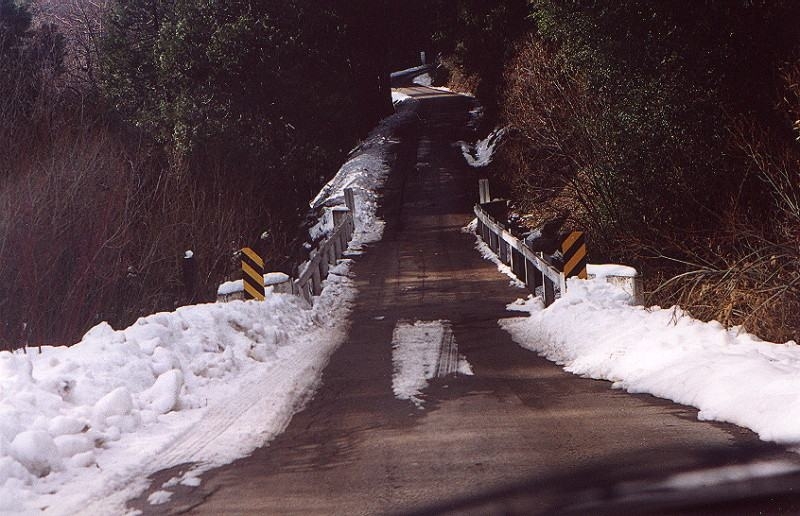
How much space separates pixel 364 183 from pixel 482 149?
10309mm

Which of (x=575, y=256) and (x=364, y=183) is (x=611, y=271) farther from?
(x=364, y=183)

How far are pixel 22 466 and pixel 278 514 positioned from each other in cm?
192

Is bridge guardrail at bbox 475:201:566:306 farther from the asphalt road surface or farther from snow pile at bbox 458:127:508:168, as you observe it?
snow pile at bbox 458:127:508:168

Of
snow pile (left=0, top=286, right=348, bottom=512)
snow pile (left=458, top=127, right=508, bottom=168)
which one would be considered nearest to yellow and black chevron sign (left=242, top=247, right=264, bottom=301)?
snow pile (left=0, top=286, right=348, bottom=512)

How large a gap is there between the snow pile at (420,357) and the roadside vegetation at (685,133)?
Answer: 327 cm

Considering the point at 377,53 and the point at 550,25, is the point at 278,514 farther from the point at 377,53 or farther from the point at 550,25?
the point at 377,53

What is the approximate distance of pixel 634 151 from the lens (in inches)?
737

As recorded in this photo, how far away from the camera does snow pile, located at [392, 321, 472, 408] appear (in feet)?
29.3

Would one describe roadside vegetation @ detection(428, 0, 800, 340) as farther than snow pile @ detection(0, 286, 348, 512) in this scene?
Yes

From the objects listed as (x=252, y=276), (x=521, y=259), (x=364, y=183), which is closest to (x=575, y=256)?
(x=252, y=276)

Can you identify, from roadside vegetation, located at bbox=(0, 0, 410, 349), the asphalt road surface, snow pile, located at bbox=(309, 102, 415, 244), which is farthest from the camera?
snow pile, located at bbox=(309, 102, 415, 244)

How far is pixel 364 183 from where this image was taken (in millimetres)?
42000

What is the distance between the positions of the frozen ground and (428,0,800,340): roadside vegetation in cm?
573

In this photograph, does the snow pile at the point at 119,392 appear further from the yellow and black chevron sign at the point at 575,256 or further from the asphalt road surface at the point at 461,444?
the yellow and black chevron sign at the point at 575,256
